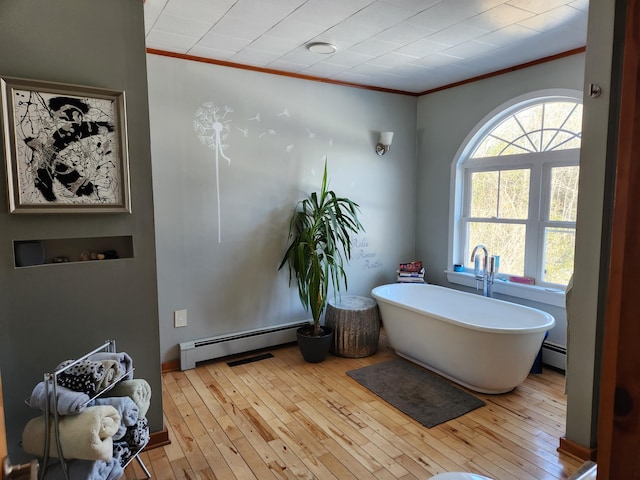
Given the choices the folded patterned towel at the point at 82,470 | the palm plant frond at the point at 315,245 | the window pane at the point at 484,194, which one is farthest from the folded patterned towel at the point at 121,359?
the window pane at the point at 484,194

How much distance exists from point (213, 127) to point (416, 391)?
267 centimetres

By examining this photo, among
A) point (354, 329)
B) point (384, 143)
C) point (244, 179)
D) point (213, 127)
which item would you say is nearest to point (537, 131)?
point (384, 143)

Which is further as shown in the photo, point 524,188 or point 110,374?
point 524,188

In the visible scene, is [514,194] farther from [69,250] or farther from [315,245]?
[69,250]

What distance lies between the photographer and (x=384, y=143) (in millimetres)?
4266

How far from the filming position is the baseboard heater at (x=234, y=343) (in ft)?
11.3

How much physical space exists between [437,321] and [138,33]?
273cm

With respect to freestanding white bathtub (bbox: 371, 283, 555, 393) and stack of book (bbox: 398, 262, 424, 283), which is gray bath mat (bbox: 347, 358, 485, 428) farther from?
stack of book (bbox: 398, 262, 424, 283)

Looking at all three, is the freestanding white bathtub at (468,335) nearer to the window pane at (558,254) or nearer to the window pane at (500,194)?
the window pane at (558,254)

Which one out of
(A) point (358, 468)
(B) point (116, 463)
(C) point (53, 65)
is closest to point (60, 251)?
(C) point (53, 65)

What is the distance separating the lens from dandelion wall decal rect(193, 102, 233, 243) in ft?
11.1

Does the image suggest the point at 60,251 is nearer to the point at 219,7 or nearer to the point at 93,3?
the point at 93,3

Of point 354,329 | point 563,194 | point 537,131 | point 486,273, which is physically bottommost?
point 354,329

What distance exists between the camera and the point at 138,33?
2.15m
